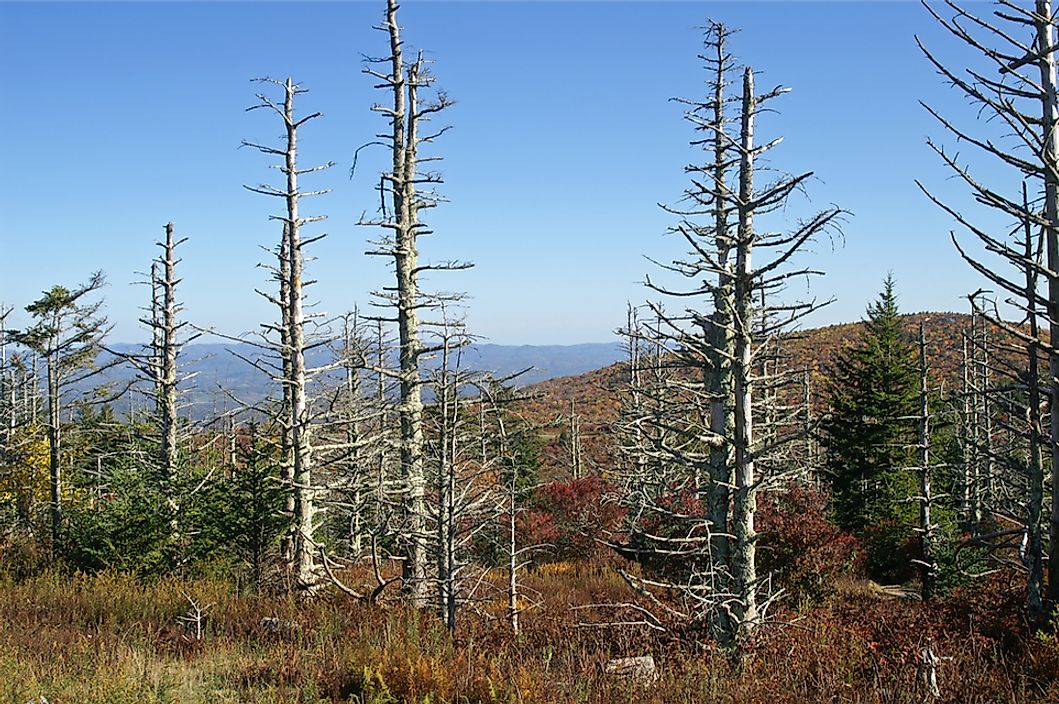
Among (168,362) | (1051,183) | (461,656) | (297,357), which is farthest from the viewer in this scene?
(168,362)

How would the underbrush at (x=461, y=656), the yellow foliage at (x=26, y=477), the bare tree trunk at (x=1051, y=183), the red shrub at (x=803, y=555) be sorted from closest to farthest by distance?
the underbrush at (x=461, y=656)
the bare tree trunk at (x=1051, y=183)
the red shrub at (x=803, y=555)
the yellow foliage at (x=26, y=477)

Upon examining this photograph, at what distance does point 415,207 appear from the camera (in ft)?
39.2

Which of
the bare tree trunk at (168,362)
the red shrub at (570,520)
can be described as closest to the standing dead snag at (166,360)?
the bare tree trunk at (168,362)

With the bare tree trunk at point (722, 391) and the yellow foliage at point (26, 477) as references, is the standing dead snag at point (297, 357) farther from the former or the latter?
the yellow foliage at point (26, 477)

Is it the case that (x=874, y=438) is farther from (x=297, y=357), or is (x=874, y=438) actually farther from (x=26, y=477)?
(x=26, y=477)

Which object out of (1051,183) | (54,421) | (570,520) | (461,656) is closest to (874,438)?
(570,520)

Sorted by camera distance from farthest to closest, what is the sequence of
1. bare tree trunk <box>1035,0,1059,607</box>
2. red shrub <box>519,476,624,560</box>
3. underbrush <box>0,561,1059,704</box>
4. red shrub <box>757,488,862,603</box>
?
red shrub <box>519,476,624,560</box> → red shrub <box>757,488,862,603</box> → bare tree trunk <box>1035,0,1059,607</box> → underbrush <box>0,561,1059,704</box>

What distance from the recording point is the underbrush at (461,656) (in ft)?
17.0

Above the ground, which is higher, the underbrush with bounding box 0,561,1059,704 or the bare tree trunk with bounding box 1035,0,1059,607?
the bare tree trunk with bounding box 1035,0,1059,607

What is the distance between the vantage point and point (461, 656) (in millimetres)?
5828

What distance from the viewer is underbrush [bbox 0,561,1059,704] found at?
17.0 ft

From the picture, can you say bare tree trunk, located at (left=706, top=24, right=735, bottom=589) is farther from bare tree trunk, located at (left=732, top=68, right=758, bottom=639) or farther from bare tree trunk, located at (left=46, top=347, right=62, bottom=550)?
bare tree trunk, located at (left=46, top=347, right=62, bottom=550)

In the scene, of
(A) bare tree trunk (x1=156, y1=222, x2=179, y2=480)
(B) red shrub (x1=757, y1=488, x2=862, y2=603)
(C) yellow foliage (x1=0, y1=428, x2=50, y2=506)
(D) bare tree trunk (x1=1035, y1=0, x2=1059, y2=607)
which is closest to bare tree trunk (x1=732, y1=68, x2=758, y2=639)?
(D) bare tree trunk (x1=1035, y1=0, x2=1059, y2=607)

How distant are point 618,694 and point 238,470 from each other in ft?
28.3
